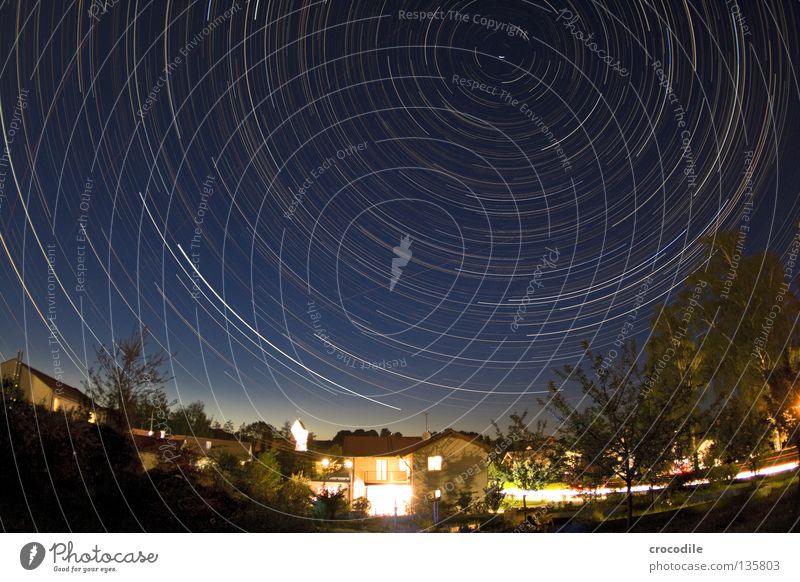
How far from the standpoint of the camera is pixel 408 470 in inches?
493

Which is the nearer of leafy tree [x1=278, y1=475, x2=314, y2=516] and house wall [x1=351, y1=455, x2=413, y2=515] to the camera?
leafy tree [x1=278, y1=475, x2=314, y2=516]

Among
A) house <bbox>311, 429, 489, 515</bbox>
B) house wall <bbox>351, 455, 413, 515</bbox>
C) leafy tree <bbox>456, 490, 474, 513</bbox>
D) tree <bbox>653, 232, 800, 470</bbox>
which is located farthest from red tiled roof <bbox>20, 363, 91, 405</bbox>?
tree <bbox>653, 232, 800, 470</bbox>

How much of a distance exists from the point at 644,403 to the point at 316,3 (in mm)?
8554

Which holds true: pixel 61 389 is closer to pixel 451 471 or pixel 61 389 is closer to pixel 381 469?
pixel 381 469

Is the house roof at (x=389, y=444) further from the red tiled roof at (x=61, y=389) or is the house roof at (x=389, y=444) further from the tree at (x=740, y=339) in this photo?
the red tiled roof at (x=61, y=389)

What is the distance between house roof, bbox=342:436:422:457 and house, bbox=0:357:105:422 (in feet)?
18.0

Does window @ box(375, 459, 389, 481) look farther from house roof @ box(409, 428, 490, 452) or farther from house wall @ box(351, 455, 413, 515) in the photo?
house roof @ box(409, 428, 490, 452)

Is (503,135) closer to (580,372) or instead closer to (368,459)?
(580,372)

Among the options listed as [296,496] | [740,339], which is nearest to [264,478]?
[296,496]

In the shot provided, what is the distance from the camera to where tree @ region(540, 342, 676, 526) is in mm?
9859

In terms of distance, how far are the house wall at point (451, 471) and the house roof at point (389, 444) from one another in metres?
0.09

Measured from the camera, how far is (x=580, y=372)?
10.5 metres

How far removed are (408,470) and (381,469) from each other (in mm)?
570

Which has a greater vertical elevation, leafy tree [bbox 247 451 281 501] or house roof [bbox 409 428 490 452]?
house roof [bbox 409 428 490 452]
